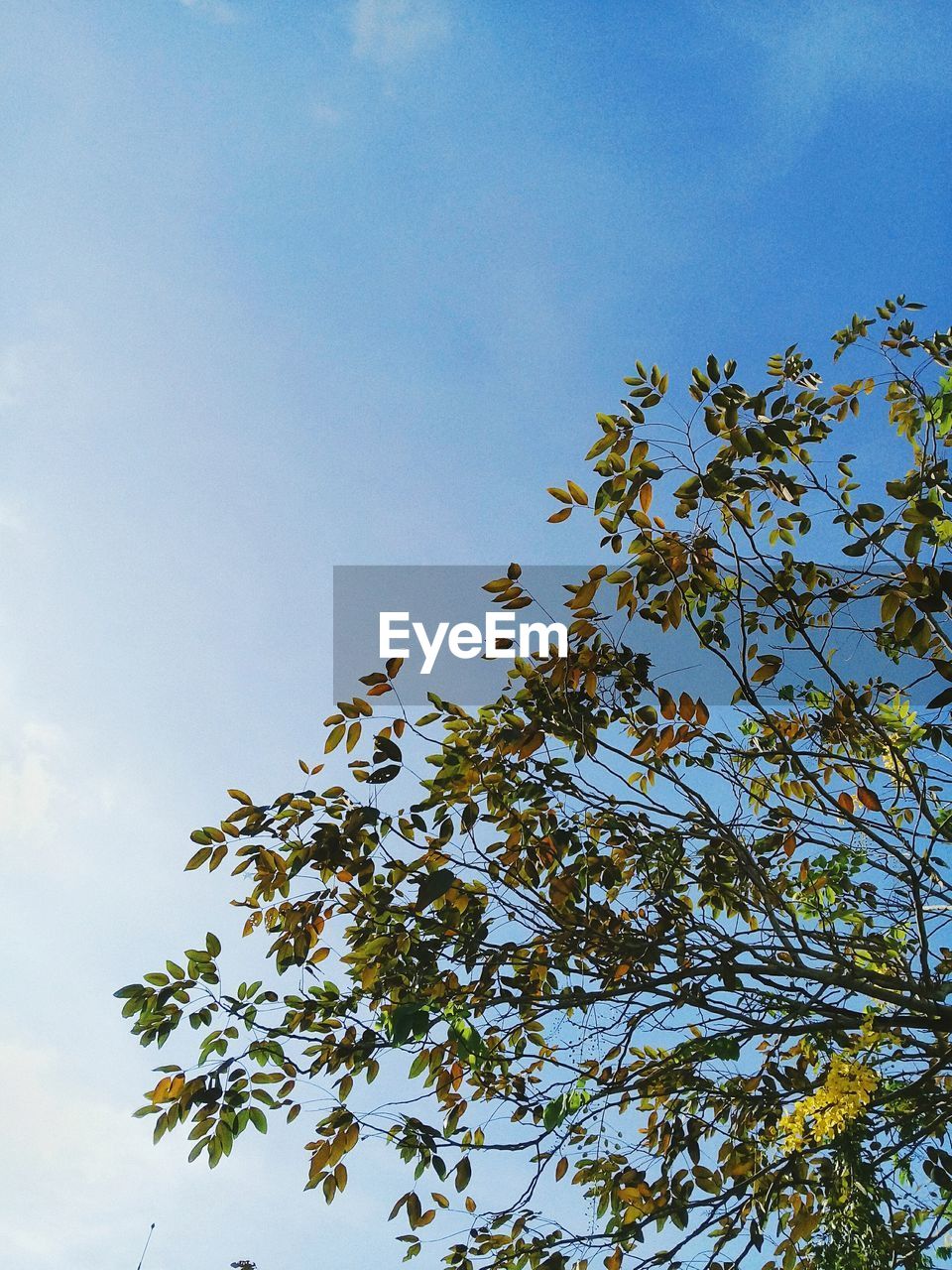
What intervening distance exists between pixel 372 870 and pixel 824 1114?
1.43m

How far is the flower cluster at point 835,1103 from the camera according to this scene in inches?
99.3

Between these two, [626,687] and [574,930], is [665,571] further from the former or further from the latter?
[574,930]

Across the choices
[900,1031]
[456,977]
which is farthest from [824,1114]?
[456,977]

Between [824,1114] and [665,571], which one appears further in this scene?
[665,571]

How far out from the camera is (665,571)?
281 centimetres

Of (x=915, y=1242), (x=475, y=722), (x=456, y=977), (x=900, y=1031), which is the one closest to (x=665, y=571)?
(x=475, y=722)

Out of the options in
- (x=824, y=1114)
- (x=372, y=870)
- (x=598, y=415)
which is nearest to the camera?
(x=824, y=1114)

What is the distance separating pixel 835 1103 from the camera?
100 inches

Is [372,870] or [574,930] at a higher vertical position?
[372,870]

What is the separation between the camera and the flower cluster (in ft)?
8.28

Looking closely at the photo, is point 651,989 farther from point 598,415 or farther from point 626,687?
point 598,415

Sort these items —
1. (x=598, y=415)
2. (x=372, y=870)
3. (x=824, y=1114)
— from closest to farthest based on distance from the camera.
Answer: (x=824, y=1114), (x=598, y=415), (x=372, y=870)

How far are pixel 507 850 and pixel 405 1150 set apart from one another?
921 millimetres

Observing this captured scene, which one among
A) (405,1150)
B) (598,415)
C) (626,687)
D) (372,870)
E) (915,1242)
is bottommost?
(915,1242)
